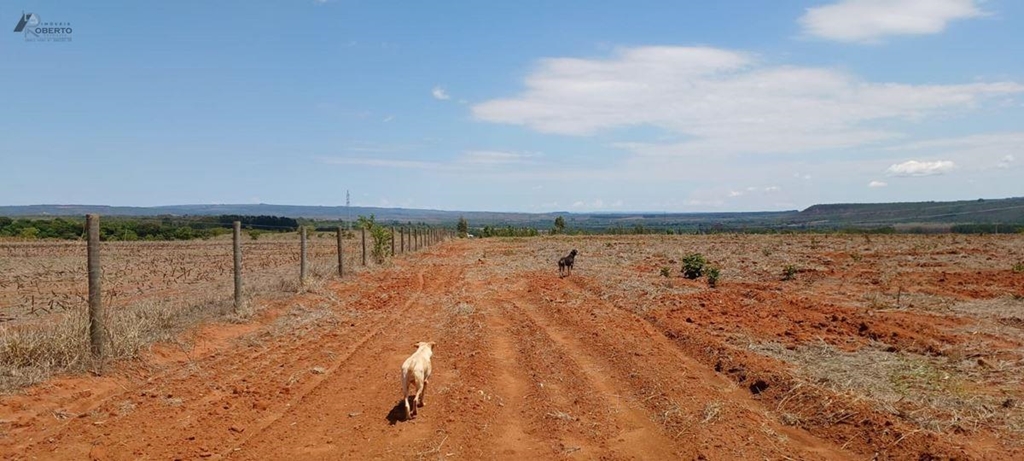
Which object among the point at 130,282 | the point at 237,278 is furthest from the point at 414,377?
the point at 130,282

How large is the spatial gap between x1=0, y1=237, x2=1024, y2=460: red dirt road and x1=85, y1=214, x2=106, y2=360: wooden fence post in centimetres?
47

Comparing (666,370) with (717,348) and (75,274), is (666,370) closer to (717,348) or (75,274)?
(717,348)

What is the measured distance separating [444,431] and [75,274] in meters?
21.1

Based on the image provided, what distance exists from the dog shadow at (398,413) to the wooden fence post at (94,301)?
3670 mm

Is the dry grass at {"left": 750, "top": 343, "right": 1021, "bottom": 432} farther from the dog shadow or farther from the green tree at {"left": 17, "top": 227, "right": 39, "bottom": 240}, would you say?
the green tree at {"left": 17, "top": 227, "right": 39, "bottom": 240}

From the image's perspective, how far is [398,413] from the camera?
6480 mm

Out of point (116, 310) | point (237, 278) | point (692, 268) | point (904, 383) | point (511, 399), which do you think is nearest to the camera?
point (511, 399)

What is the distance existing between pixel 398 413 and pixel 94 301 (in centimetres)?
405

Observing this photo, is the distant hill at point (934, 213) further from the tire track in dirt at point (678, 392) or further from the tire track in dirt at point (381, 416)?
the tire track in dirt at point (381, 416)

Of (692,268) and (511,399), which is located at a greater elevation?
(692,268)

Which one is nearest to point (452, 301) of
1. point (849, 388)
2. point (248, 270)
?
point (849, 388)

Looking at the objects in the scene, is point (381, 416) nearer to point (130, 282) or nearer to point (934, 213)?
point (130, 282)

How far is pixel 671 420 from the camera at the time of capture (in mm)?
6305

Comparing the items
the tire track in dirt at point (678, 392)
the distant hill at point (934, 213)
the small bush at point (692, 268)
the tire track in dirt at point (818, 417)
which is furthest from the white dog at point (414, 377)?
the distant hill at point (934, 213)
